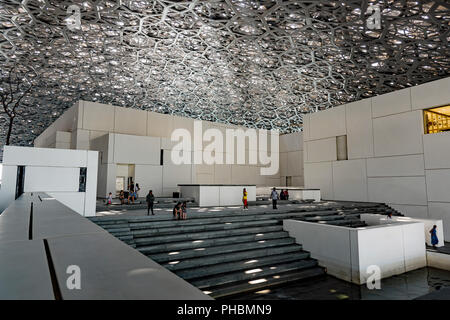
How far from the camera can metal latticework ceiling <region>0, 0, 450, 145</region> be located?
18.5m

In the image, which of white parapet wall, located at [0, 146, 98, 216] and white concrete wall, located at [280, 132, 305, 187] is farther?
white concrete wall, located at [280, 132, 305, 187]

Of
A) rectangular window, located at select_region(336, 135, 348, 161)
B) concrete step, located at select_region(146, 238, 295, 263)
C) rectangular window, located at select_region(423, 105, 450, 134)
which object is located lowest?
concrete step, located at select_region(146, 238, 295, 263)

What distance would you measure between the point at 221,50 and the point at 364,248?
66.8 ft

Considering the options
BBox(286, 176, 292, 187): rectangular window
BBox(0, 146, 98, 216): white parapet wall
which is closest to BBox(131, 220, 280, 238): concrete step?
BBox(0, 146, 98, 216): white parapet wall

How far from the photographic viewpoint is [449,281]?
9.58 metres

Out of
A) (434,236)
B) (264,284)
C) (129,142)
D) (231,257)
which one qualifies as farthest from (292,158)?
(264,284)

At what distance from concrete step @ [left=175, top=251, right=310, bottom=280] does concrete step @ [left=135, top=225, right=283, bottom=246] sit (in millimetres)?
1651

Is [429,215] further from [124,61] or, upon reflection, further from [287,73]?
[124,61]

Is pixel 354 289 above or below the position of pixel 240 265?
below

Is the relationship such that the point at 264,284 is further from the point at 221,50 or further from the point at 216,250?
the point at 221,50

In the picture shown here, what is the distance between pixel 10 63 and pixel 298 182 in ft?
110

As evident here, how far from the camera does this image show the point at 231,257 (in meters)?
9.66

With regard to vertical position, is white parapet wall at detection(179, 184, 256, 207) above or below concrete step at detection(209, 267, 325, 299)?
above

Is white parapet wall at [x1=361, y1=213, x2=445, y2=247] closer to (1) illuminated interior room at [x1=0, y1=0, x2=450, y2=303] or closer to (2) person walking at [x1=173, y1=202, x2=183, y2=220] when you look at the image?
(1) illuminated interior room at [x1=0, y1=0, x2=450, y2=303]
